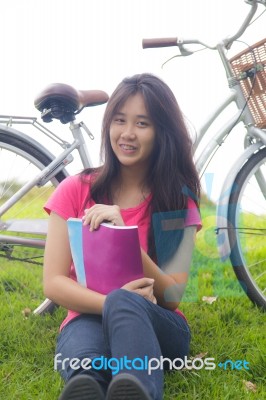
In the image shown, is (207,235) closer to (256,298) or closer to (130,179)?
(256,298)

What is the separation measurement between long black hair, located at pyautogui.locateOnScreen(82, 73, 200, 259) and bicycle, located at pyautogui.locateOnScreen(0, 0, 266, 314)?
424mm

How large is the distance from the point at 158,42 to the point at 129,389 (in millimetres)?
1370

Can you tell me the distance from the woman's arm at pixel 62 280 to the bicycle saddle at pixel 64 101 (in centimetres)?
55

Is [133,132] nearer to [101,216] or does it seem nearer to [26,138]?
[101,216]

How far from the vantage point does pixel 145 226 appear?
183 cm

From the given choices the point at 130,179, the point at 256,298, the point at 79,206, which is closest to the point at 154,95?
the point at 130,179

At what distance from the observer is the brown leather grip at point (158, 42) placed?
7.51ft

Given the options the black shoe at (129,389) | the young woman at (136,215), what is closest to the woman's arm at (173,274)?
the young woman at (136,215)

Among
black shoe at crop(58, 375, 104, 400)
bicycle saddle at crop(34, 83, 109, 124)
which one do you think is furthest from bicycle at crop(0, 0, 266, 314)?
black shoe at crop(58, 375, 104, 400)

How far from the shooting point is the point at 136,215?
72.4 inches

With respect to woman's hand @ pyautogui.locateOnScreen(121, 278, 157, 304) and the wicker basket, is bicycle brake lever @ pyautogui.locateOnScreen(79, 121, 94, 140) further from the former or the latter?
woman's hand @ pyautogui.locateOnScreen(121, 278, 157, 304)

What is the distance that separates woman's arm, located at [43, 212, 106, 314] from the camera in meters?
1.66

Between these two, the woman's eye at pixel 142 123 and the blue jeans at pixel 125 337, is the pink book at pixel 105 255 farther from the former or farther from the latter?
the woman's eye at pixel 142 123

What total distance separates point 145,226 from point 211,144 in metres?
0.62
